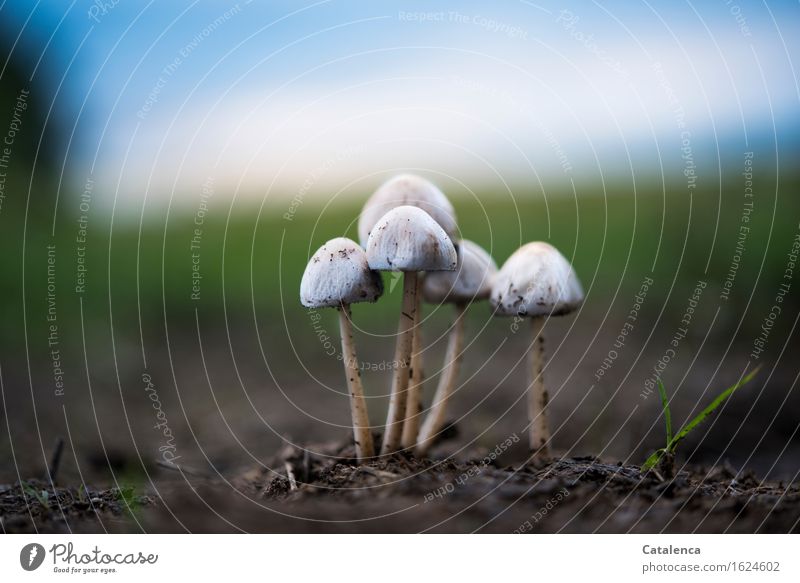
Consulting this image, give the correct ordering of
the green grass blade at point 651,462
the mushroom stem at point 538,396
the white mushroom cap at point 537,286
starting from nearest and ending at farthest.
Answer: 1. the green grass blade at point 651,462
2. the white mushroom cap at point 537,286
3. the mushroom stem at point 538,396

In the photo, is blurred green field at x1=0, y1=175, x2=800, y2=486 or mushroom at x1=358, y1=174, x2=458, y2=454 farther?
blurred green field at x1=0, y1=175, x2=800, y2=486

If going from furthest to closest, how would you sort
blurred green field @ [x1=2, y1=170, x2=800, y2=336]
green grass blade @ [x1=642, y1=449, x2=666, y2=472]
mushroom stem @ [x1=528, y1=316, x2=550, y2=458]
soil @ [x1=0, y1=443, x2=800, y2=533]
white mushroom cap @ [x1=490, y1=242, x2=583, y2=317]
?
blurred green field @ [x1=2, y1=170, x2=800, y2=336]
mushroom stem @ [x1=528, y1=316, x2=550, y2=458]
white mushroom cap @ [x1=490, y1=242, x2=583, y2=317]
green grass blade @ [x1=642, y1=449, x2=666, y2=472]
soil @ [x1=0, y1=443, x2=800, y2=533]

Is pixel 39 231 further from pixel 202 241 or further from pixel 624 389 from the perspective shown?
pixel 624 389

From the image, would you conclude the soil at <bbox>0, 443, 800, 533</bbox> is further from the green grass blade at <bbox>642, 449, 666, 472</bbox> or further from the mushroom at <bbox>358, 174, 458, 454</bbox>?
the mushroom at <bbox>358, 174, 458, 454</bbox>

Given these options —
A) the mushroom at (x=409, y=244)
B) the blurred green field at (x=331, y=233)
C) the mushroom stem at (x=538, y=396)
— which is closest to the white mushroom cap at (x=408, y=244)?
the mushroom at (x=409, y=244)

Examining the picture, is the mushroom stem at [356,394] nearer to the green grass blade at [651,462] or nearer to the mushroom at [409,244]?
the mushroom at [409,244]

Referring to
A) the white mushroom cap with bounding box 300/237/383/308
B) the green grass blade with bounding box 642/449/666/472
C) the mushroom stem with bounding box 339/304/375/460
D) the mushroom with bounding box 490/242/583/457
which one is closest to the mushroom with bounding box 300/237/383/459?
the white mushroom cap with bounding box 300/237/383/308
